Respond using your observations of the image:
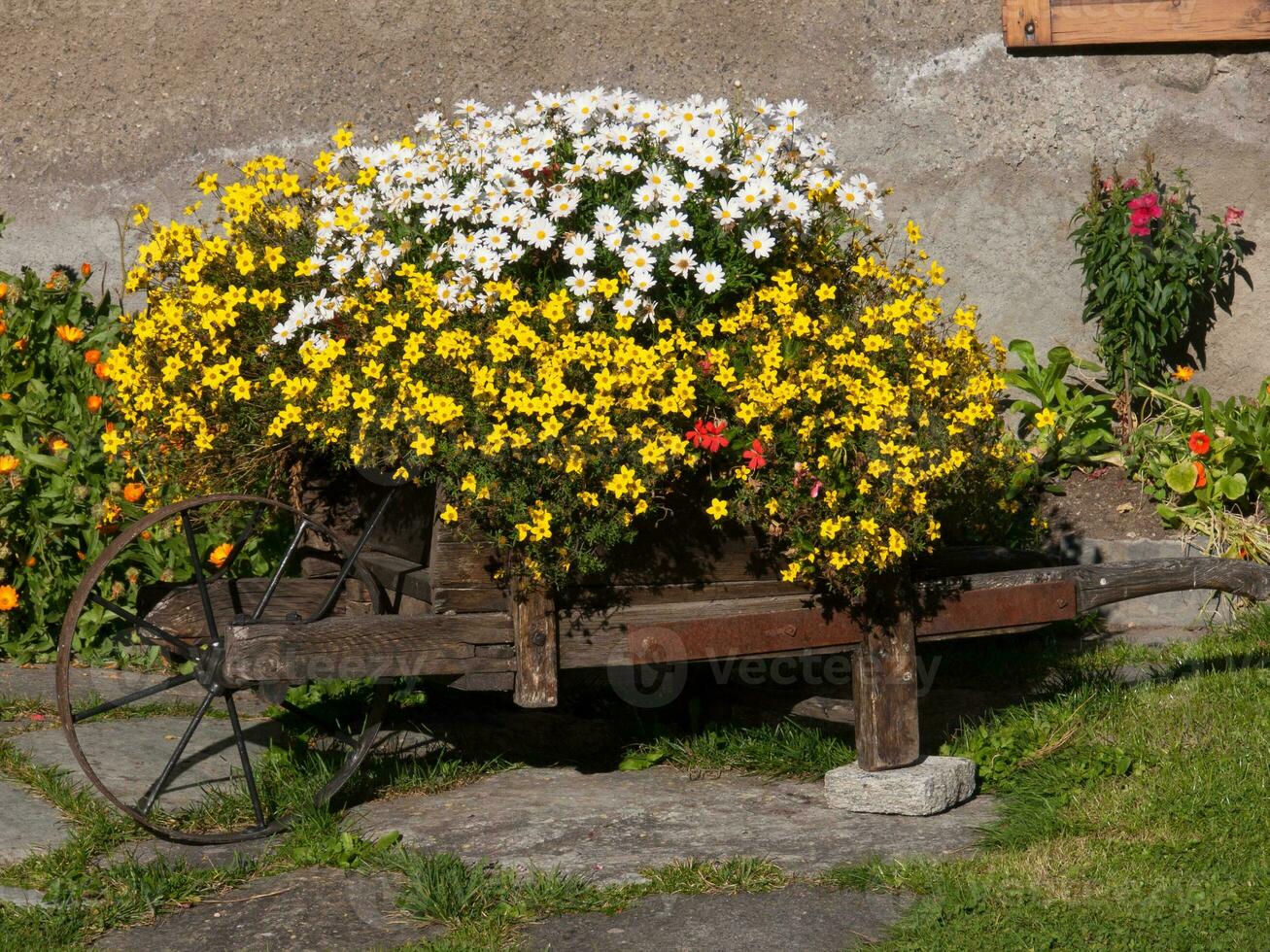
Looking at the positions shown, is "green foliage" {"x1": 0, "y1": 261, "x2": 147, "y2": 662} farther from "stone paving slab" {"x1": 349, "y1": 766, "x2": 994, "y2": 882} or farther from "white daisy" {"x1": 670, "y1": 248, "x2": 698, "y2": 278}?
"white daisy" {"x1": 670, "y1": 248, "x2": 698, "y2": 278}

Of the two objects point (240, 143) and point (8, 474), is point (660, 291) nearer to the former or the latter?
point (8, 474)

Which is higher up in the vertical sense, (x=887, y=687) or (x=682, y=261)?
(x=682, y=261)

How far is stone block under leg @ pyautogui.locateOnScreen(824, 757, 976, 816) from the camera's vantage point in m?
3.57

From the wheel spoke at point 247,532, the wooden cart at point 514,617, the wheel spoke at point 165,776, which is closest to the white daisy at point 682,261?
the wooden cart at point 514,617

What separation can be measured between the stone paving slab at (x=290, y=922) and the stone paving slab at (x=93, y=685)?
1.47 m

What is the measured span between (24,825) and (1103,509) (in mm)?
3897

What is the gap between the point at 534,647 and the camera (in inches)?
129

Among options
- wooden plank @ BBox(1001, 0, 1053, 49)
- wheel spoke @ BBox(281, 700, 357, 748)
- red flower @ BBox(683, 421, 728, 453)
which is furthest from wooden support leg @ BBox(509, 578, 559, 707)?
wooden plank @ BBox(1001, 0, 1053, 49)

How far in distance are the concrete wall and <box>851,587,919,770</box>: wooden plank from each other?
→ 2554mm

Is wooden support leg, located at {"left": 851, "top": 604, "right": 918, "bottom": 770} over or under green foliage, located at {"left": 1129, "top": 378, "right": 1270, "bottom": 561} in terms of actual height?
under

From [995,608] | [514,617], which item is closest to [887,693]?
[995,608]

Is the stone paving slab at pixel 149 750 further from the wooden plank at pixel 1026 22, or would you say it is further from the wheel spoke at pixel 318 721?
the wooden plank at pixel 1026 22

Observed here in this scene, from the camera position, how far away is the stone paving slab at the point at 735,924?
286 centimetres

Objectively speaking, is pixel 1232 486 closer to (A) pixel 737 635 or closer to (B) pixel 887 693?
(B) pixel 887 693
